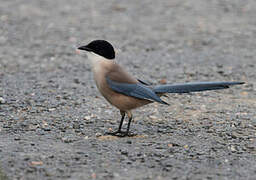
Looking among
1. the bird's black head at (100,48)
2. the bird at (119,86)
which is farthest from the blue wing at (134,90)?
the bird's black head at (100,48)

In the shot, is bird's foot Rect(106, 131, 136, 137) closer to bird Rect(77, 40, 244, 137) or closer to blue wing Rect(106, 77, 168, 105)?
bird Rect(77, 40, 244, 137)

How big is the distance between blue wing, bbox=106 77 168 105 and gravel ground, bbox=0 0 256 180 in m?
0.50

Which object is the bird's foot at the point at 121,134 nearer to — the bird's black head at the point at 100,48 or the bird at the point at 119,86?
the bird at the point at 119,86

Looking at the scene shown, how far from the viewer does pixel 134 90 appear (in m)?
5.58

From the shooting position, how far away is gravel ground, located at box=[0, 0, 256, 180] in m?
4.90

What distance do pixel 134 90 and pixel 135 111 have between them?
125 cm

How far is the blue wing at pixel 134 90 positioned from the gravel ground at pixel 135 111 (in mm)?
495

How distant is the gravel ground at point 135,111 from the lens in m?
4.90

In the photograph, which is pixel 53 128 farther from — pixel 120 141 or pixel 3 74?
pixel 3 74

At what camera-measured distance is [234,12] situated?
12.4 meters

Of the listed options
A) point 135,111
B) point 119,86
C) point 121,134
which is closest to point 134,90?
point 119,86

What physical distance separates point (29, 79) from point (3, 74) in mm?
509

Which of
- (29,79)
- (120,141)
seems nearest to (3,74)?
(29,79)

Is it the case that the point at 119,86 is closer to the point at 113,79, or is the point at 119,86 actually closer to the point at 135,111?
the point at 113,79
